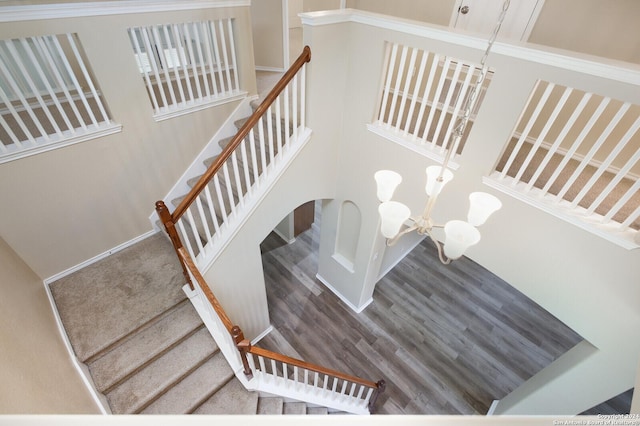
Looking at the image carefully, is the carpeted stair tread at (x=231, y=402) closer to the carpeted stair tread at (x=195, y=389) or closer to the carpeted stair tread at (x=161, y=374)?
the carpeted stair tread at (x=195, y=389)

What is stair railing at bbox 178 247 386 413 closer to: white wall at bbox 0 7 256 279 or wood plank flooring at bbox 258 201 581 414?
wood plank flooring at bbox 258 201 581 414

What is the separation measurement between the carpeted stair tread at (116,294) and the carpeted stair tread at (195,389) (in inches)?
26.7

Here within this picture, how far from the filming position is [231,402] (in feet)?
8.72

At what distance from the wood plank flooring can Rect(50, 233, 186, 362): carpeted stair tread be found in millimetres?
1820

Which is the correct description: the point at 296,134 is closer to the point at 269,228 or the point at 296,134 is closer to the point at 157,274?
the point at 269,228

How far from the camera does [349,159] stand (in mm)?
3477

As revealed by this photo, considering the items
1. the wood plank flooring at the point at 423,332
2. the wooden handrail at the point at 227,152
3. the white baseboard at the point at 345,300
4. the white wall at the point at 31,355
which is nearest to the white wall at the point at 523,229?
the wooden handrail at the point at 227,152

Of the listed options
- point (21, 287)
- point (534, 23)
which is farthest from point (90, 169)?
point (534, 23)

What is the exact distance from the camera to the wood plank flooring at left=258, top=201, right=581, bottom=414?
3973 millimetres

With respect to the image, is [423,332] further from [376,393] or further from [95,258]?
[95,258]

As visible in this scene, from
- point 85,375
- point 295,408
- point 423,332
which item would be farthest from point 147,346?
point 423,332

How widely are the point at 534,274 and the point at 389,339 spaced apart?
2.54m

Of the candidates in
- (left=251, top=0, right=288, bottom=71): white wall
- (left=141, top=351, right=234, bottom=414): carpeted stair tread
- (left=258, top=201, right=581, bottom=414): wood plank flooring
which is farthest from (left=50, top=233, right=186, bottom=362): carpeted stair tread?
(left=251, top=0, right=288, bottom=71): white wall

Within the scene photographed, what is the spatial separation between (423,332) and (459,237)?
3710 mm
